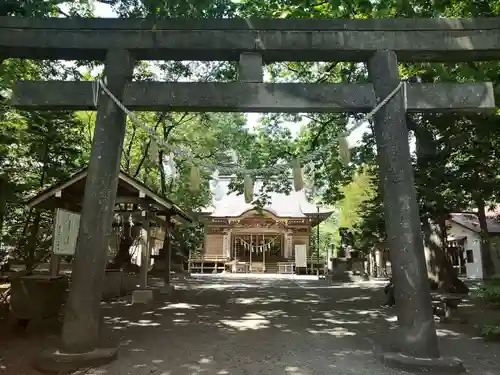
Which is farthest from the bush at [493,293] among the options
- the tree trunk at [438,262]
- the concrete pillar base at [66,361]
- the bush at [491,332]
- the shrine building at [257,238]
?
the shrine building at [257,238]

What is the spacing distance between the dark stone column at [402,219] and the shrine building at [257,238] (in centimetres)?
2331

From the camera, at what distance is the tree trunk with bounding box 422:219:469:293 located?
1281cm

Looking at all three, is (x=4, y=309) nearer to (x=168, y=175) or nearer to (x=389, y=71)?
(x=389, y=71)

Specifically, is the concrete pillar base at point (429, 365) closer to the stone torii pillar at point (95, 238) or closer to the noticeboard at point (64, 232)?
the stone torii pillar at point (95, 238)

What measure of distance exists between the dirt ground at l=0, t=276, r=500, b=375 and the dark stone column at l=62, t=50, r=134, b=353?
52 cm

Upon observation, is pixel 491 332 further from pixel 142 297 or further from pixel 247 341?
pixel 142 297

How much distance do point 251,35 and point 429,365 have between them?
15.6ft

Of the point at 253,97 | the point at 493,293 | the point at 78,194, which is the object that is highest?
the point at 253,97

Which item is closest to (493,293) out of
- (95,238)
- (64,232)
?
(95,238)

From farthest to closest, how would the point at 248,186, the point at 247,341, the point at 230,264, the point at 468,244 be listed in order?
1. the point at 230,264
2. the point at 468,244
3. the point at 247,341
4. the point at 248,186

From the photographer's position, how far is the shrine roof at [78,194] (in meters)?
9.80

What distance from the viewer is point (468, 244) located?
24.7 metres

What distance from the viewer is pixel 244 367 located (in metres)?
4.89

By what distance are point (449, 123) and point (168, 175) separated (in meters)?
20.5
